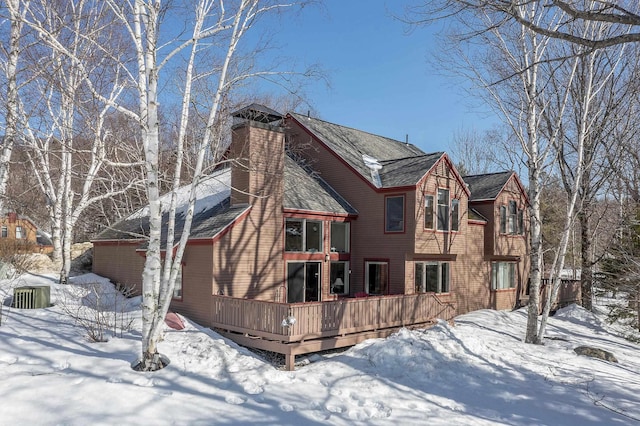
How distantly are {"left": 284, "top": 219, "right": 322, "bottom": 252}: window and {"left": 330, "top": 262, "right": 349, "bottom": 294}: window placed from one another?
1320mm

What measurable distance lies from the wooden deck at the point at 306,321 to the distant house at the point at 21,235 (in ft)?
22.2

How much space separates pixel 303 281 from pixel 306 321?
190 inches

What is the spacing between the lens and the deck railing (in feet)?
38.7

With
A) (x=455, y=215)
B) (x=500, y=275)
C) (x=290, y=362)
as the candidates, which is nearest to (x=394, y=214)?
(x=455, y=215)

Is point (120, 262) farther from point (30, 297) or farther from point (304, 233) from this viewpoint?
point (304, 233)

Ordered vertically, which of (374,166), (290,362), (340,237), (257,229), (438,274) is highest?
(374,166)

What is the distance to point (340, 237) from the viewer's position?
60.4 feet

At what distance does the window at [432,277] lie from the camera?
709 inches

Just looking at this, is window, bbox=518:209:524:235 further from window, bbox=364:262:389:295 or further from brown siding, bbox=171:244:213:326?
brown siding, bbox=171:244:213:326

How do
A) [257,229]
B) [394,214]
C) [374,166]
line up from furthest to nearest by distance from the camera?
[374,166] → [394,214] → [257,229]

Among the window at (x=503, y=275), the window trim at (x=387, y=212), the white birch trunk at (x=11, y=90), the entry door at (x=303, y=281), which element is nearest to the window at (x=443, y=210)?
the window trim at (x=387, y=212)

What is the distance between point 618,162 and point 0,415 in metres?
23.3

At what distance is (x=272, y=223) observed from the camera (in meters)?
15.9

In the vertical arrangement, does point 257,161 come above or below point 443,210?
above
